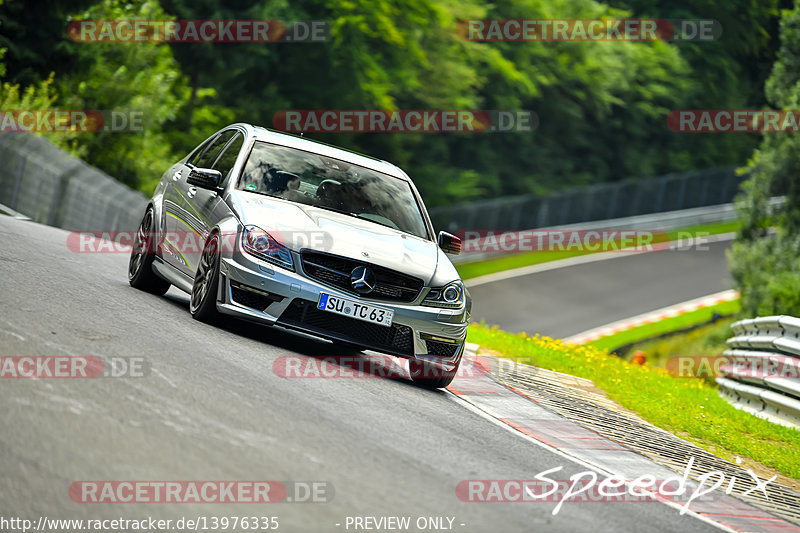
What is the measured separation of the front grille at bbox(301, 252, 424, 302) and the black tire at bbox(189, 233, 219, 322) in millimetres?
795

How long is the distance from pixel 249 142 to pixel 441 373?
2.85 m

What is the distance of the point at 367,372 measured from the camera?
9102 mm

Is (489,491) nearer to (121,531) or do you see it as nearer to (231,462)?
(231,462)

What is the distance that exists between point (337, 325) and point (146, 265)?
297cm

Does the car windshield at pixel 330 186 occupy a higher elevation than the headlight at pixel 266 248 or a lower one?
higher

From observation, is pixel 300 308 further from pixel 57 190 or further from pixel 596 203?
pixel 596 203

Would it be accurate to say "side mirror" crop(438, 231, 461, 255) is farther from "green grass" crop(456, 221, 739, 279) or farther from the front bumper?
"green grass" crop(456, 221, 739, 279)

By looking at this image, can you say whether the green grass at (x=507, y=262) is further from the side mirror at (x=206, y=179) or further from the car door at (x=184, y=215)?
the side mirror at (x=206, y=179)

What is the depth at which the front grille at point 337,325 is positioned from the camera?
8.59 metres

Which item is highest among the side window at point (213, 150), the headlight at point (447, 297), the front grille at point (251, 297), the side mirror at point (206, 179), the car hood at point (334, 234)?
the side window at point (213, 150)

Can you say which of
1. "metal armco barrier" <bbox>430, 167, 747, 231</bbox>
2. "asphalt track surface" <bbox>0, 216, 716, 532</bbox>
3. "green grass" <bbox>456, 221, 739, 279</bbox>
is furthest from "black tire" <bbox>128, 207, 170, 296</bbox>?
"metal armco barrier" <bbox>430, 167, 747, 231</bbox>

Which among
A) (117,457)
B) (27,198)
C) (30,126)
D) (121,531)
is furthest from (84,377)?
(30,126)

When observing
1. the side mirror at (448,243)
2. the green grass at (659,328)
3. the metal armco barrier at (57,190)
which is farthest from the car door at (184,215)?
the green grass at (659,328)

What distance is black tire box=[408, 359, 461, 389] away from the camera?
9.31 m
